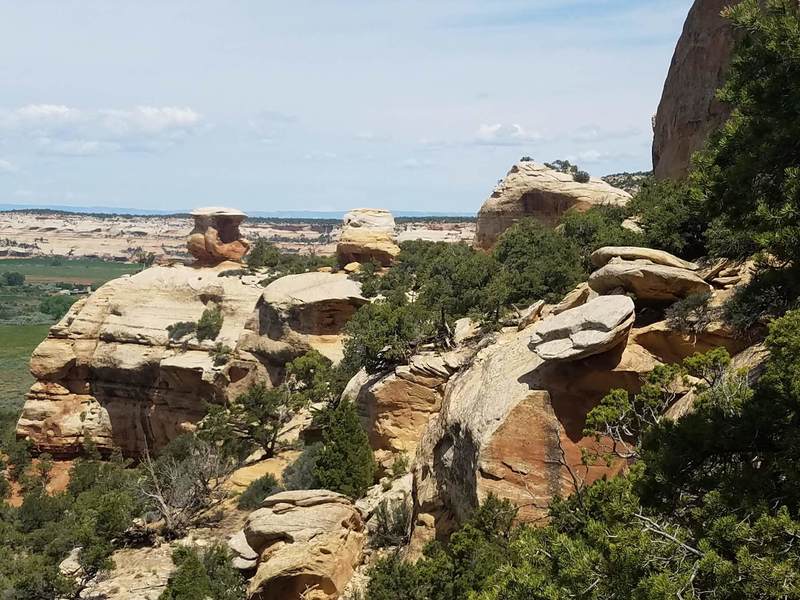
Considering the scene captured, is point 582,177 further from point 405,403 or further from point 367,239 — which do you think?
point 405,403

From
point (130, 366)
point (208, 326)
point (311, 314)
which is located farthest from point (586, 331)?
point (130, 366)

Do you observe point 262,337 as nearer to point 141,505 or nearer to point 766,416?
point 141,505

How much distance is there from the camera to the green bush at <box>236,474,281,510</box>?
22.3 metres

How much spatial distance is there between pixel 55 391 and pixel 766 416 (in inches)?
1695

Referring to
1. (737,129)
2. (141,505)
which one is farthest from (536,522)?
(141,505)

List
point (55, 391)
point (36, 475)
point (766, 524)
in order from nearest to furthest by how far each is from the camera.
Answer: point (766, 524)
point (36, 475)
point (55, 391)

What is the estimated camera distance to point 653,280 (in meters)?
15.4

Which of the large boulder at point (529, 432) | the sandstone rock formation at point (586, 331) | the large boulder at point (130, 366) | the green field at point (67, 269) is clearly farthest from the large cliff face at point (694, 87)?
the green field at point (67, 269)

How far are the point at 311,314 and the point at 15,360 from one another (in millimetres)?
51995

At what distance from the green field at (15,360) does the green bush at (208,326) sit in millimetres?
22158

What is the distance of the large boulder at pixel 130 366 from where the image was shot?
40.9m

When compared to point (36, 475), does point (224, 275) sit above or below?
above

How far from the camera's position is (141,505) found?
2220cm

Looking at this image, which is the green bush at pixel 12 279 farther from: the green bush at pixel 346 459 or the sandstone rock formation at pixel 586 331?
the sandstone rock formation at pixel 586 331
